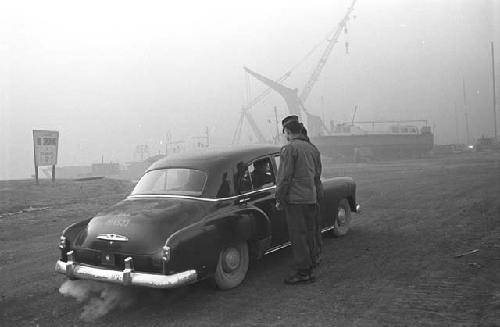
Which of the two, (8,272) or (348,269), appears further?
(8,272)

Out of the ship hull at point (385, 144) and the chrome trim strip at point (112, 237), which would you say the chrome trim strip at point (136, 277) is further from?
the ship hull at point (385, 144)

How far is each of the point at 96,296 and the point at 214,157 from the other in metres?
2.08

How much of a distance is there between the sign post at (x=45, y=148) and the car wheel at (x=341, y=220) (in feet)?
49.2

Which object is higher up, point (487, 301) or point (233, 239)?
point (233, 239)

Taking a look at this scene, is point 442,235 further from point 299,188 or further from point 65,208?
point 65,208

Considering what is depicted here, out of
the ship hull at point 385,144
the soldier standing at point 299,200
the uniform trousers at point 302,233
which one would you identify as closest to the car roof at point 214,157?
the soldier standing at point 299,200

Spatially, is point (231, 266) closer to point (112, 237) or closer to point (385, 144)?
point (112, 237)

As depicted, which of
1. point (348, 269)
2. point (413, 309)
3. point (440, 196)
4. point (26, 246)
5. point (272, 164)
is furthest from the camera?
point (440, 196)

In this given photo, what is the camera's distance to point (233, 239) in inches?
180

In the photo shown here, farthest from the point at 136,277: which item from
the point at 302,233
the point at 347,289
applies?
the point at 347,289

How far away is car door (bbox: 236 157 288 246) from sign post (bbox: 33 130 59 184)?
50.6 ft

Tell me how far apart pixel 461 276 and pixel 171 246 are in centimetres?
324

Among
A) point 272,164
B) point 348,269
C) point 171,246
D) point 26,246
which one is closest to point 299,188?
point 272,164

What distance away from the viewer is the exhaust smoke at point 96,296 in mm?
4277
